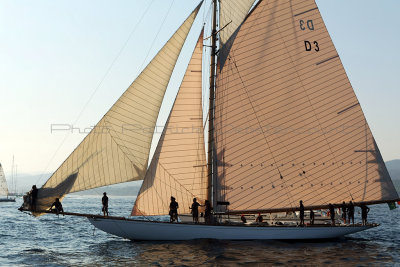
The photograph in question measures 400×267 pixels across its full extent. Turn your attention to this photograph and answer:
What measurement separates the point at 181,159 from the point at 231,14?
908cm

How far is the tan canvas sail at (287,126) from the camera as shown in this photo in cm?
2741

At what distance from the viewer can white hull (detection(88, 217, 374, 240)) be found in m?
26.4

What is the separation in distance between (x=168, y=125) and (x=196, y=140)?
180 centimetres

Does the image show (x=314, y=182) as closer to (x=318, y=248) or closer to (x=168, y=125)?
(x=318, y=248)

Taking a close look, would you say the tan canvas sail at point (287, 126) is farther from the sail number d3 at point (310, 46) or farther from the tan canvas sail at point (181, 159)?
the tan canvas sail at point (181, 159)

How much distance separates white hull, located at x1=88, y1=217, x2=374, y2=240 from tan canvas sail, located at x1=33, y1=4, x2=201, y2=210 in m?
3.13

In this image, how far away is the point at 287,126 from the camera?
27.7 m

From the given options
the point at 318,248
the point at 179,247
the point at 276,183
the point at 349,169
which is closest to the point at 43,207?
the point at 179,247

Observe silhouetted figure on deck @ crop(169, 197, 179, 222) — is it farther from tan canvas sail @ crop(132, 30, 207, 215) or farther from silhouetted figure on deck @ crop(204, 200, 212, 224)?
silhouetted figure on deck @ crop(204, 200, 212, 224)

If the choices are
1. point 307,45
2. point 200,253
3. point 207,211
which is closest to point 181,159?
point 207,211

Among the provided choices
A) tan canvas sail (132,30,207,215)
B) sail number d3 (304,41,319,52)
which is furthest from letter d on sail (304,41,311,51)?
tan canvas sail (132,30,207,215)

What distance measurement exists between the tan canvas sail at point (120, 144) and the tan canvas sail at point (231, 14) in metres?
4.55

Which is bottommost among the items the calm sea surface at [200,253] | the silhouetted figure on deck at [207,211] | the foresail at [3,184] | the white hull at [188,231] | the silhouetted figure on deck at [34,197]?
the calm sea surface at [200,253]

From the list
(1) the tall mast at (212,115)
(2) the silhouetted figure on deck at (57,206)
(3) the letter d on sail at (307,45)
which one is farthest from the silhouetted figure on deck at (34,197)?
(3) the letter d on sail at (307,45)
